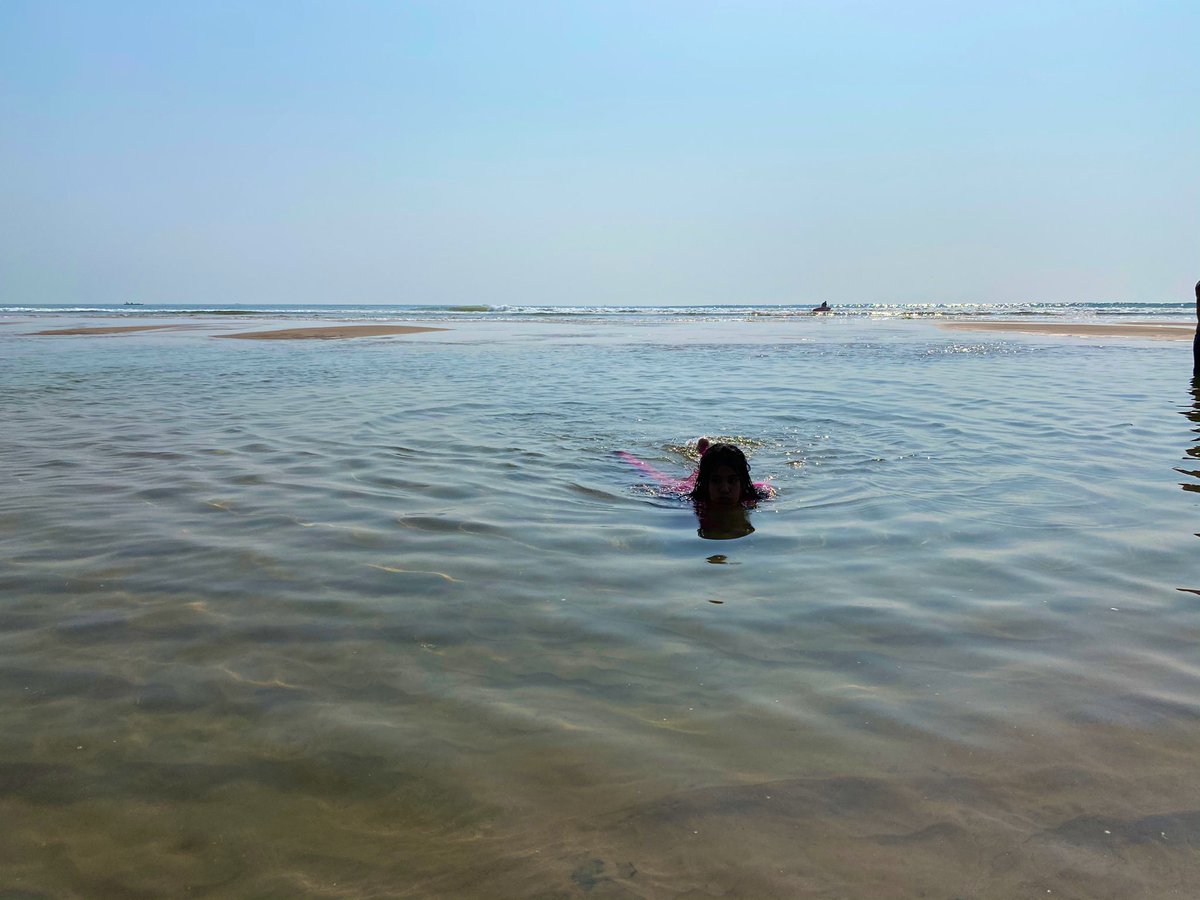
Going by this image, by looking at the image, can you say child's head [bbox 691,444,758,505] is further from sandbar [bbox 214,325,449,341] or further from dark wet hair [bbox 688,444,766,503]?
sandbar [bbox 214,325,449,341]

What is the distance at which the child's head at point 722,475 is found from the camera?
629cm

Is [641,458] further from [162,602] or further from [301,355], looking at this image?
[301,355]

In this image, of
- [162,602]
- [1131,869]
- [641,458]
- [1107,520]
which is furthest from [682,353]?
[1131,869]

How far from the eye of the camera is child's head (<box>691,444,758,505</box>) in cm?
629

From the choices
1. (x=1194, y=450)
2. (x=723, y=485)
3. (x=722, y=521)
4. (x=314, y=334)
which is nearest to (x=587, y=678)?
(x=722, y=521)

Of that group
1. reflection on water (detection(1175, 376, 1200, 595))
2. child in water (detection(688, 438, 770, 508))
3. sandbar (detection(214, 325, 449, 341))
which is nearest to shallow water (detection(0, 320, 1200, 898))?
reflection on water (detection(1175, 376, 1200, 595))

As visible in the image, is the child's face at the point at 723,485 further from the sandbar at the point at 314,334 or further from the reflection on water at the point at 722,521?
the sandbar at the point at 314,334

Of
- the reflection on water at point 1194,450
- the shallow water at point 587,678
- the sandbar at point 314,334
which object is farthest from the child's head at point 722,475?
the sandbar at point 314,334

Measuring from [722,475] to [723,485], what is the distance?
8cm

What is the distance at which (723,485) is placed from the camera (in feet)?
20.5

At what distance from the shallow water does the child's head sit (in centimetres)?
29

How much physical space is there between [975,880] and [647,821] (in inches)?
36.9

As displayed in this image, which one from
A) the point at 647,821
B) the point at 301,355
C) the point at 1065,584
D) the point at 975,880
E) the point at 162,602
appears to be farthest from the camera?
the point at 301,355

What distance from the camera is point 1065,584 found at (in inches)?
180
